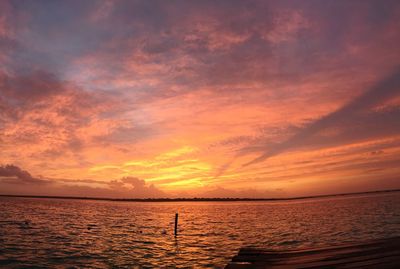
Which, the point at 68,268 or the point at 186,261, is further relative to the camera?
the point at 186,261

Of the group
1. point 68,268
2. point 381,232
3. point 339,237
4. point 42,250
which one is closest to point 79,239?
point 42,250

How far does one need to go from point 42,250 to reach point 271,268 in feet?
87.0

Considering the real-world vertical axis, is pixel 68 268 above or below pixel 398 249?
below

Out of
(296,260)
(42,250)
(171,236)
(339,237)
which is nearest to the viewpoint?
(296,260)

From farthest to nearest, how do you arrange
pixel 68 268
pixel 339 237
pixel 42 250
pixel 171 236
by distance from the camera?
pixel 171 236, pixel 339 237, pixel 42 250, pixel 68 268

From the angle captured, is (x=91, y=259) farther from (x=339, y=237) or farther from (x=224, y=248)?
(x=339, y=237)

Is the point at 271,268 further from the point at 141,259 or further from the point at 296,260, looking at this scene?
the point at 141,259

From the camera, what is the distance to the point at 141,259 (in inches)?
1134

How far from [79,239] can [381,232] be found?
3995 centimetres

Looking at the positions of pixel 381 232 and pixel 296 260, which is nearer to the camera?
pixel 296 260

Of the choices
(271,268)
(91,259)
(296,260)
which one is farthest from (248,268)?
(91,259)

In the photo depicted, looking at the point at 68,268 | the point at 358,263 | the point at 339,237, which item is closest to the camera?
the point at 358,263

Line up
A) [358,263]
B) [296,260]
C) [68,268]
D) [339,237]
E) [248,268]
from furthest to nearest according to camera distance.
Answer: [339,237] < [68,268] < [296,260] < [248,268] < [358,263]

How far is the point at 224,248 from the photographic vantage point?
34156 millimetres
